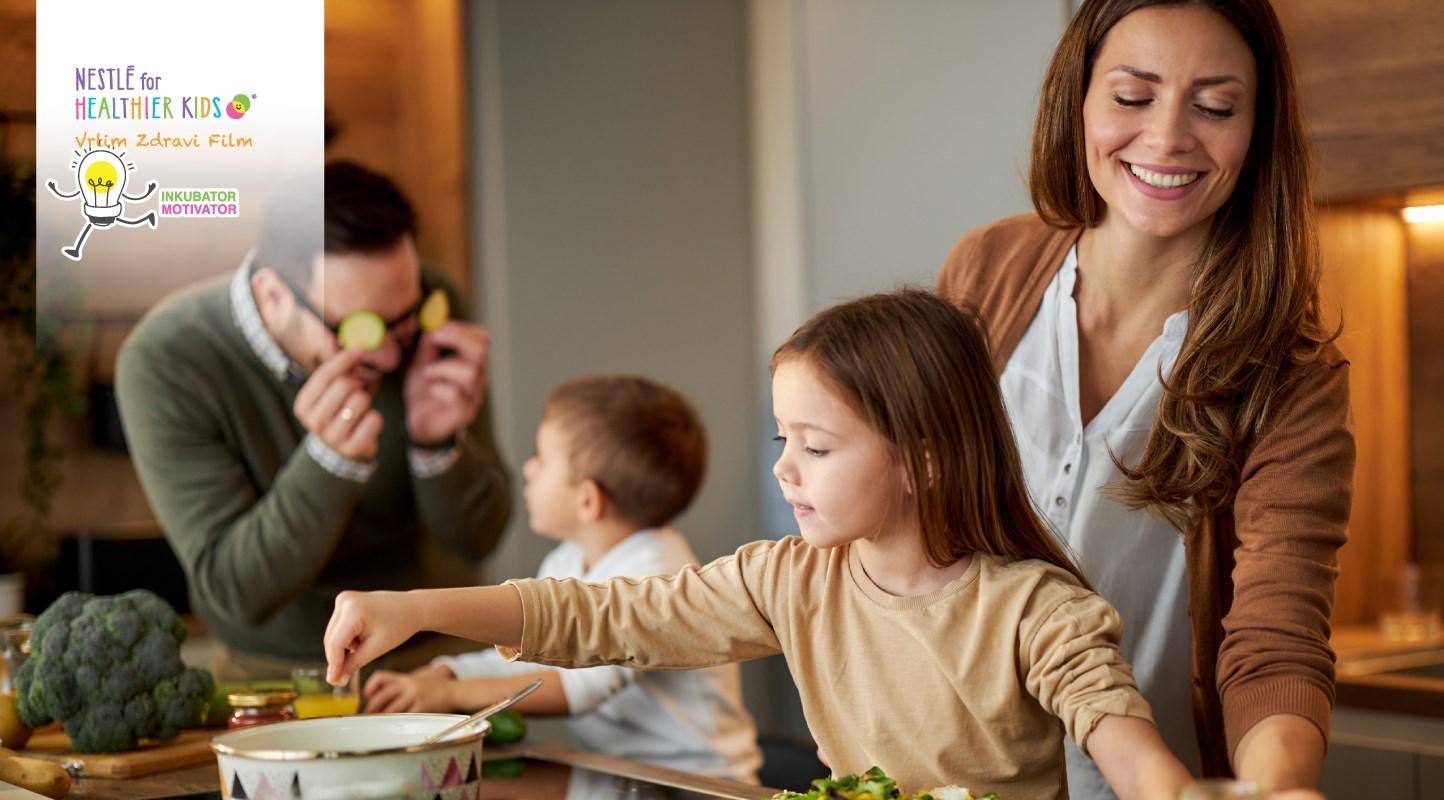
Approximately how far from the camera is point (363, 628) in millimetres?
1104

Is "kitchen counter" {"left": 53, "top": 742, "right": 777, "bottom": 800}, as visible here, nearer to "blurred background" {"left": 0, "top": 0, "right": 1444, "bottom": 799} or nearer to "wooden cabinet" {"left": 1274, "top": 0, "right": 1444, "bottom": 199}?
"blurred background" {"left": 0, "top": 0, "right": 1444, "bottom": 799}

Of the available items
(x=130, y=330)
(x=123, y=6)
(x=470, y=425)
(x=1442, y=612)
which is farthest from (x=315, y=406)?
(x=1442, y=612)

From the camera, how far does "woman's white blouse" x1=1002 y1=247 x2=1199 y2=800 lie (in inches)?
54.0

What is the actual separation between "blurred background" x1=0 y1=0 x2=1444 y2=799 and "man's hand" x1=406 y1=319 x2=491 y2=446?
0.39 m

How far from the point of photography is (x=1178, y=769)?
96 cm

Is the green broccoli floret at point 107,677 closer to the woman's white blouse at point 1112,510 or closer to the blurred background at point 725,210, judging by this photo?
the blurred background at point 725,210

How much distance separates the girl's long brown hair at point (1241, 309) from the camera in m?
1.27

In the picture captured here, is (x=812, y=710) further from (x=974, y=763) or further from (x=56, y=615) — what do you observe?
(x=56, y=615)

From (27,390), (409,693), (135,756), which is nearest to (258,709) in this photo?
(135,756)

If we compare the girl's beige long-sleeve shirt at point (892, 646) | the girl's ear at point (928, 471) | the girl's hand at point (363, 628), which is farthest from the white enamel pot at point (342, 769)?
the girl's ear at point (928, 471)

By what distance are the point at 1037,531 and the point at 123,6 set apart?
989mm

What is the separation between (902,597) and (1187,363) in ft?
1.08

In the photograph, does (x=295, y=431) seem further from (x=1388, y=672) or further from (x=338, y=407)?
(x=1388, y=672)

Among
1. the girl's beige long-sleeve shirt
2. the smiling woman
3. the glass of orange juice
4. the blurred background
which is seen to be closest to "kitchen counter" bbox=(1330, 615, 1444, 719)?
the blurred background
